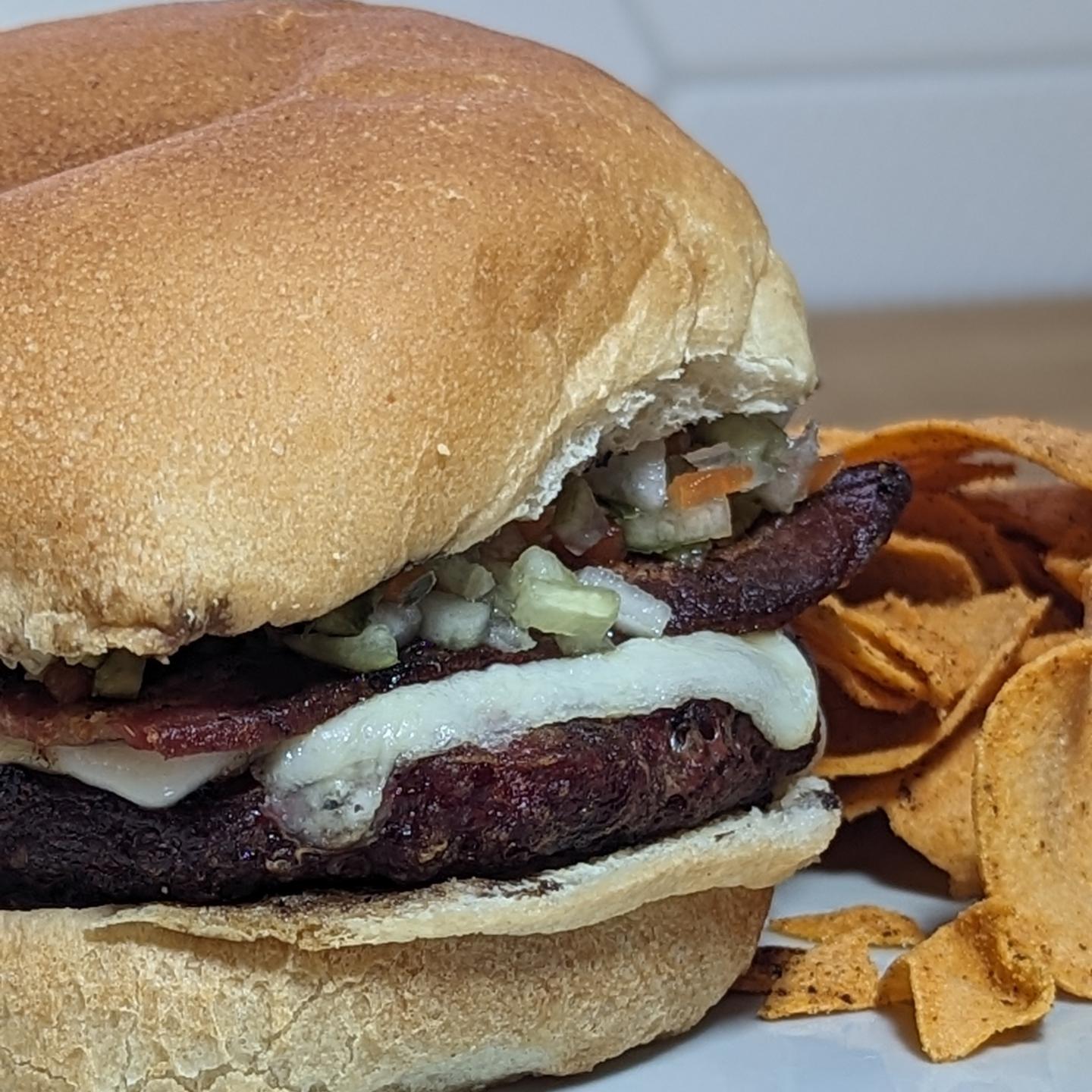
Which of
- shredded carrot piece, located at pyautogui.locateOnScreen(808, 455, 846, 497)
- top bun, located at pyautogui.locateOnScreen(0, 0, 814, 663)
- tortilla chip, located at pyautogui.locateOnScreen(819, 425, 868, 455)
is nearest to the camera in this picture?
top bun, located at pyautogui.locateOnScreen(0, 0, 814, 663)

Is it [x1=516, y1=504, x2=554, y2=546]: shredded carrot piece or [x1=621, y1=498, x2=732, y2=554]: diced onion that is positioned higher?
[x1=516, y1=504, x2=554, y2=546]: shredded carrot piece

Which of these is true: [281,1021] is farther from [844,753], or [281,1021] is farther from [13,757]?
[844,753]

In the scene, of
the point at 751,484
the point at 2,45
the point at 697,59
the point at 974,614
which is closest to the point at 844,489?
the point at 751,484

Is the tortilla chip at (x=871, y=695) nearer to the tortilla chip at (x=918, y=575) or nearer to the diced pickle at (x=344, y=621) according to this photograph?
the tortilla chip at (x=918, y=575)

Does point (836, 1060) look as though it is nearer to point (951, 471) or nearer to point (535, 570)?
point (535, 570)

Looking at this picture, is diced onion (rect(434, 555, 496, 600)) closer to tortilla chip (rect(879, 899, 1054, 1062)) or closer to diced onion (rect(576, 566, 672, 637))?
diced onion (rect(576, 566, 672, 637))

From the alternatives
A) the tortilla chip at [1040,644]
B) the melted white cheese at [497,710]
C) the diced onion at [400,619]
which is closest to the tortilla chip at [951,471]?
the tortilla chip at [1040,644]

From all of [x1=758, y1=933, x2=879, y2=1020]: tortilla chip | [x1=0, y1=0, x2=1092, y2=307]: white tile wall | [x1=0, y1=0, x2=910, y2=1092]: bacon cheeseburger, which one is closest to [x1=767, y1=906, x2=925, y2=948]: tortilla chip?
[x1=758, y1=933, x2=879, y2=1020]: tortilla chip
